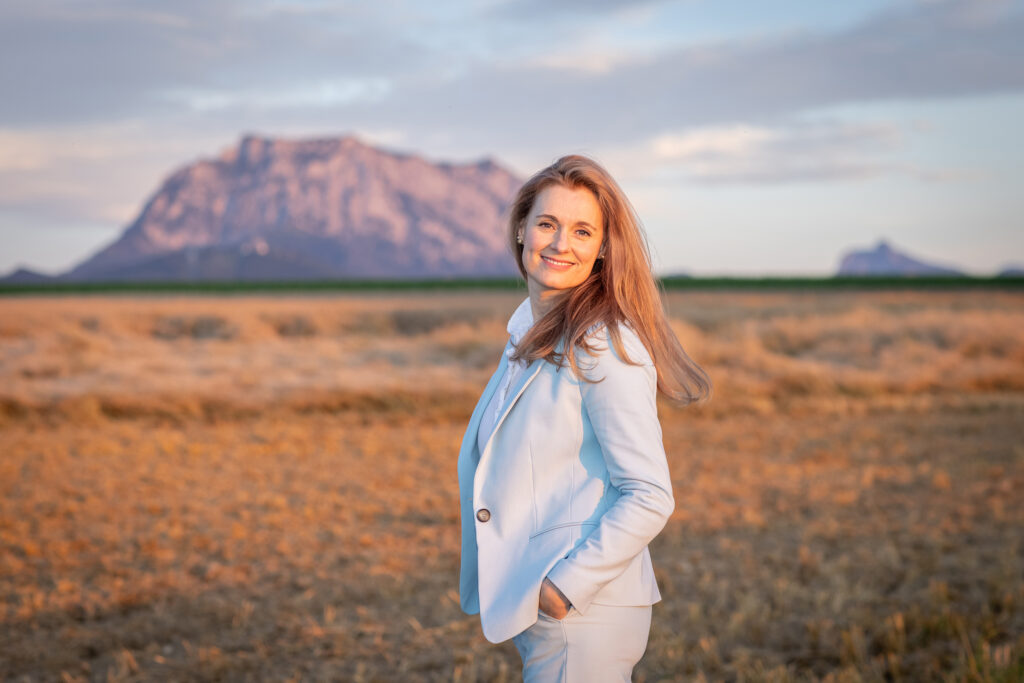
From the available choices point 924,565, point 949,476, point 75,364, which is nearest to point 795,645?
point 924,565

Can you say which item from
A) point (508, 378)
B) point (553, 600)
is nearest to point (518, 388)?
point (508, 378)

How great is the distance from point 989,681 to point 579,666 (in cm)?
256

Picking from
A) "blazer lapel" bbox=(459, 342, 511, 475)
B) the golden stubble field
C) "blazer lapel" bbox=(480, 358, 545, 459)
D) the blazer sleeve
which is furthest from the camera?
the golden stubble field

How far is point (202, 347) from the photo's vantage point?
1884 cm

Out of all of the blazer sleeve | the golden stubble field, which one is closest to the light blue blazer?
the blazer sleeve

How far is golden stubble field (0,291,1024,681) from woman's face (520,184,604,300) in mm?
2664

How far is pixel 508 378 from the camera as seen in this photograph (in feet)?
7.19

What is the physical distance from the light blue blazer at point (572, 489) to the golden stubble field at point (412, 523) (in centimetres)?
236

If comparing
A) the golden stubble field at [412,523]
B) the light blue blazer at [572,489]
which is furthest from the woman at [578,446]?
Result: the golden stubble field at [412,523]

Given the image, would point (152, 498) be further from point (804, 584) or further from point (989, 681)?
point (989, 681)

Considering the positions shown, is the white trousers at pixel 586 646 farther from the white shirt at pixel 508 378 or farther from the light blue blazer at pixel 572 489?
the white shirt at pixel 508 378

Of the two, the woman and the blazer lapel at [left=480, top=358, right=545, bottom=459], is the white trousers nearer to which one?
the woman

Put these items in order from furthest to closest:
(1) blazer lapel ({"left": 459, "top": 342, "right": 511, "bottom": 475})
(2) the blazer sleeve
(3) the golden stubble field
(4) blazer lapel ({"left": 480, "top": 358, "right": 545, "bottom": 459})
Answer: (3) the golden stubble field, (1) blazer lapel ({"left": 459, "top": 342, "right": 511, "bottom": 475}), (4) blazer lapel ({"left": 480, "top": 358, "right": 545, "bottom": 459}), (2) the blazer sleeve

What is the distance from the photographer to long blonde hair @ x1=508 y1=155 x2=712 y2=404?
6.81ft
